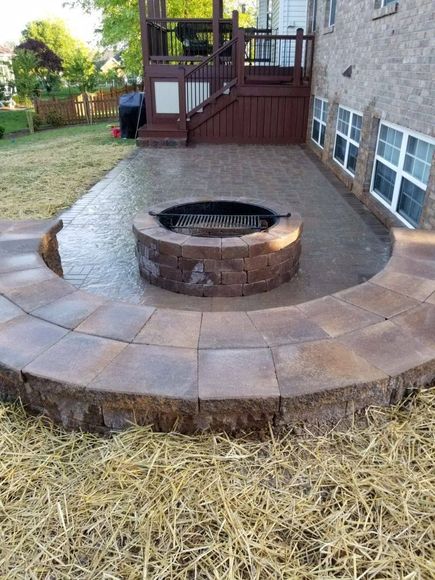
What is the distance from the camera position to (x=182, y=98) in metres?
11.7

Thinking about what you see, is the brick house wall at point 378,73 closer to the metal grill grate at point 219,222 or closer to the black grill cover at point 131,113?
the metal grill grate at point 219,222

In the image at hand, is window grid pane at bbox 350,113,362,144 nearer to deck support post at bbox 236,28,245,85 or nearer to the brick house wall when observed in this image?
the brick house wall

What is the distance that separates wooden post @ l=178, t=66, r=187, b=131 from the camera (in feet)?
38.0

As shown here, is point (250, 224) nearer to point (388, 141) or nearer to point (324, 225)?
point (324, 225)

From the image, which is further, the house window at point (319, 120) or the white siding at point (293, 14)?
the white siding at point (293, 14)

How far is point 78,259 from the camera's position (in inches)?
199

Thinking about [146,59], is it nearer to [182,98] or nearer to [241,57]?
[182,98]

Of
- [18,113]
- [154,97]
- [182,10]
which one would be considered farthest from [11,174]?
[18,113]

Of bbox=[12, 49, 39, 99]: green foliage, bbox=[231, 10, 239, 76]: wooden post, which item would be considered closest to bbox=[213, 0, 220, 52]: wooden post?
bbox=[231, 10, 239, 76]: wooden post

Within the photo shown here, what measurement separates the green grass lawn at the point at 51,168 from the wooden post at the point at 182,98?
1.54 metres

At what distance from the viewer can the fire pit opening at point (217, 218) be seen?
498 cm

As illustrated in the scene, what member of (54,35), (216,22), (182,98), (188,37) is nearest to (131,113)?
(182,98)

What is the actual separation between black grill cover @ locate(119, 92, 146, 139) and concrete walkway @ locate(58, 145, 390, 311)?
8.48 feet

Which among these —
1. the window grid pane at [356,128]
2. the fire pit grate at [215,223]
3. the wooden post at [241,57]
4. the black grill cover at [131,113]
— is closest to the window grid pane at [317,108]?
the wooden post at [241,57]
